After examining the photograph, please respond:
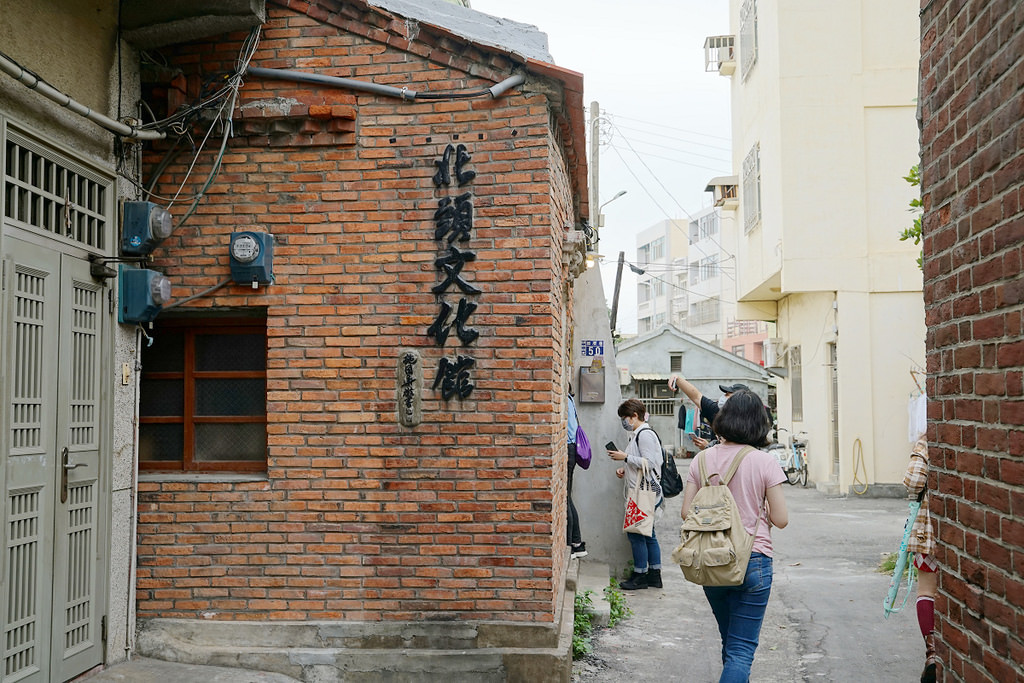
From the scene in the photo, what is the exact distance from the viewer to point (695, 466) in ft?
17.3

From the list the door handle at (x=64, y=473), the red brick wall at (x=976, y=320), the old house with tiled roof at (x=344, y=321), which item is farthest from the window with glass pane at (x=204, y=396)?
the red brick wall at (x=976, y=320)

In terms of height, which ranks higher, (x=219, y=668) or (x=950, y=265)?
(x=950, y=265)

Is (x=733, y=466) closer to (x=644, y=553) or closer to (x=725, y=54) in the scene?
(x=644, y=553)

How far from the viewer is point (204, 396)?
6410mm

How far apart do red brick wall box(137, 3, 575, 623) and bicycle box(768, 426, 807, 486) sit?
1567cm

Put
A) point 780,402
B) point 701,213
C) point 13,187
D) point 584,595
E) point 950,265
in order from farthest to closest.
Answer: point 701,213 < point 780,402 < point 584,595 < point 13,187 < point 950,265

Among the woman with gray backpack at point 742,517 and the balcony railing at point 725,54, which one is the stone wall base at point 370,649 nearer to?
the woman with gray backpack at point 742,517

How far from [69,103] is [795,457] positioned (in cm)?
1928

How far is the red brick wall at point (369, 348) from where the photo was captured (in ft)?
19.6

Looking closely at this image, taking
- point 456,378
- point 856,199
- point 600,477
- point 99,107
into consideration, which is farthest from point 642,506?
point 856,199

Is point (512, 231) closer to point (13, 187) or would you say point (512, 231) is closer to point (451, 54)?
point (451, 54)

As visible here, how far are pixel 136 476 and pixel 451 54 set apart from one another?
11.5 feet

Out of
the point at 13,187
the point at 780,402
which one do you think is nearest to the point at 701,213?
the point at 780,402

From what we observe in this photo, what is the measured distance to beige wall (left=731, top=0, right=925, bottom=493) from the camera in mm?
17875
